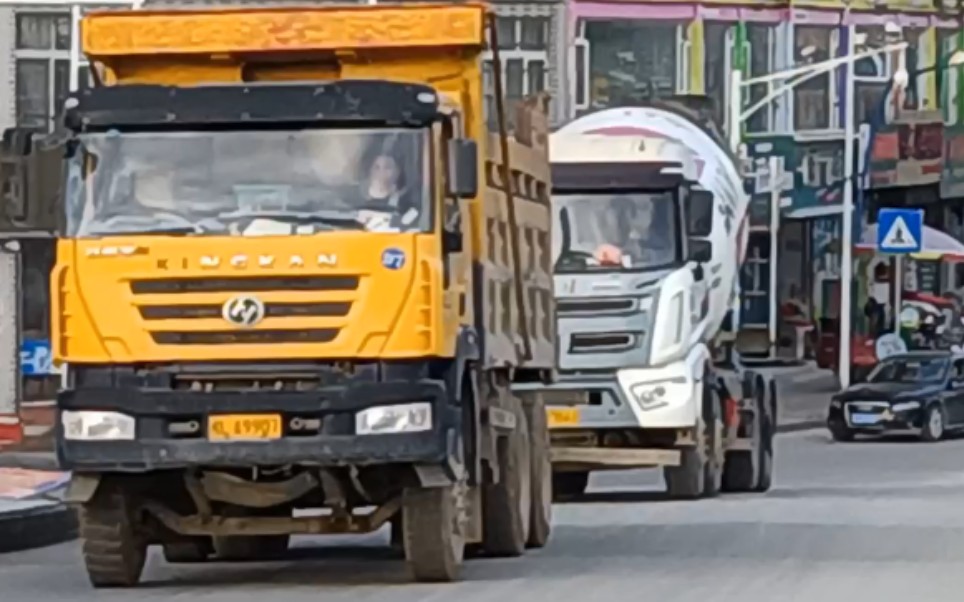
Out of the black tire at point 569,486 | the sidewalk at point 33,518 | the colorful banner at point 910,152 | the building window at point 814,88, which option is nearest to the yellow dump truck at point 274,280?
the sidewalk at point 33,518

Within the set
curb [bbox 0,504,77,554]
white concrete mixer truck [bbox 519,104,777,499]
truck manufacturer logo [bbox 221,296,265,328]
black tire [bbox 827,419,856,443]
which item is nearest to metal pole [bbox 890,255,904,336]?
black tire [bbox 827,419,856,443]

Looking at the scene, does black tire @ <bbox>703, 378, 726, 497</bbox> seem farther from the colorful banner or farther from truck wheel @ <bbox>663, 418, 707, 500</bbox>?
the colorful banner

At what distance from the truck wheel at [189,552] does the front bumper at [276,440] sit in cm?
281

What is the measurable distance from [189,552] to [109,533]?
249 cm

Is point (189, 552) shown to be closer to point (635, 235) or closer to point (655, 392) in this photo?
point (655, 392)

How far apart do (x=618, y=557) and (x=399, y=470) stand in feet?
10.7

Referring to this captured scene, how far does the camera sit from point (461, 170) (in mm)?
17094

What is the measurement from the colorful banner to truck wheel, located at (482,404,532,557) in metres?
40.8

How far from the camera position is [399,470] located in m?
17.2

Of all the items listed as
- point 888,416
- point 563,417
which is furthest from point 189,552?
point 888,416

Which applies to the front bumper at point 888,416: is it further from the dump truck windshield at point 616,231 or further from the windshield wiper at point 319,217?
the windshield wiper at point 319,217

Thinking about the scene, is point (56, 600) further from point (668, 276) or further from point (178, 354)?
point (668, 276)

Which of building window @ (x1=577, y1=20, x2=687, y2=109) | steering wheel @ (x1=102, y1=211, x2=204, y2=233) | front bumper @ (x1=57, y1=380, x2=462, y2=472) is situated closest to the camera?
front bumper @ (x1=57, y1=380, x2=462, y2=472)

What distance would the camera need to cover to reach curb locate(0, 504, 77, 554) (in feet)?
73.0
